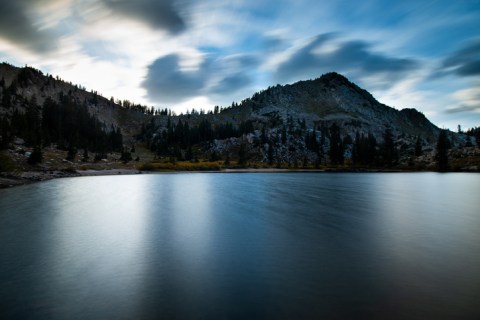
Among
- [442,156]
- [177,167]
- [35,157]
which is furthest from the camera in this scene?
[442,156]

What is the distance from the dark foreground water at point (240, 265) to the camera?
11773 mm

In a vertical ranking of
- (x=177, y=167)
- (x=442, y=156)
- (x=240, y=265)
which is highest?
(x=442, y=156)

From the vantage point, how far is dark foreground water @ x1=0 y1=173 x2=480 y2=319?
464 inches

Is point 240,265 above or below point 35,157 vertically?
below

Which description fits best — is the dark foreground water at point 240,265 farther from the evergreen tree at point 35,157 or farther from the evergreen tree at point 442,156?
the evergreen tree at point 442,156

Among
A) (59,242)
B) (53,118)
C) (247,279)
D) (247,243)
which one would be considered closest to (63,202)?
(59,242)

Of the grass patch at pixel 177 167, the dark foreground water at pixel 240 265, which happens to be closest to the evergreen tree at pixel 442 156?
the grass patch at pixel 177 167

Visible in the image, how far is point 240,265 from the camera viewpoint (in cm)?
1722

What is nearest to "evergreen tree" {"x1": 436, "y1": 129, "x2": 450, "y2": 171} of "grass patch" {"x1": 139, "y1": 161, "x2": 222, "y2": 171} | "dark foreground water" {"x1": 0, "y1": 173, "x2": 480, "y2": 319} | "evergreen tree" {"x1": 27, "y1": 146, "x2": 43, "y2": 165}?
"grass patch" {"x1": 139, "y1": 161, "x2": 222, "y2": 171}

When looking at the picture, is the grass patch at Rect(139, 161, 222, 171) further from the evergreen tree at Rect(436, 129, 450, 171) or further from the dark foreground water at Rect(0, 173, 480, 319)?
the dark foreground water at Rect(0, 173, 480, 319)

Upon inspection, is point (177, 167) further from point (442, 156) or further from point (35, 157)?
point (442, 156)

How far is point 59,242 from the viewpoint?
22.6 metres

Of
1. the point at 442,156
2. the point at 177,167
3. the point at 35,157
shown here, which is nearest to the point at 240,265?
the point at 35,157

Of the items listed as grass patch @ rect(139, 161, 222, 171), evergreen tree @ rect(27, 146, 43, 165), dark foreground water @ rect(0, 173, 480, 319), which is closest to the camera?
dark foreground water @ rect(0, 173, 480, 319)
